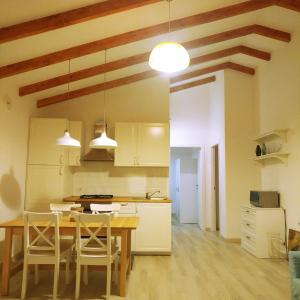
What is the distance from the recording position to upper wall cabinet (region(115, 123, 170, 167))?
17.2ft

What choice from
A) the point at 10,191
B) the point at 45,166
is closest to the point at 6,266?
the point at 10,191

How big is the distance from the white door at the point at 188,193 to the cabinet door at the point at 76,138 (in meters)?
3.70

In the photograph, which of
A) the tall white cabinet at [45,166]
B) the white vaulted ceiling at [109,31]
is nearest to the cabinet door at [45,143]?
the tall white cabinet at [45,166]

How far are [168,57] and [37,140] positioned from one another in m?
3.40

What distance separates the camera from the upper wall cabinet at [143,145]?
5230 mm

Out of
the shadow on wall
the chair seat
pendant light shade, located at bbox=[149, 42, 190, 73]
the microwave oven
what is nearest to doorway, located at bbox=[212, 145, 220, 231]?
the microwave oven

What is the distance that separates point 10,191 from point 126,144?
6.72 ft

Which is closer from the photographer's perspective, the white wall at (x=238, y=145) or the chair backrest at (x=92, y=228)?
the chair backrest at (x=92, y=228)

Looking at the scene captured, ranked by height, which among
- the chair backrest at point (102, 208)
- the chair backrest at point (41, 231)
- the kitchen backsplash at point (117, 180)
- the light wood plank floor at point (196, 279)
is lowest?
the light wood plank floor at point (196, 279)

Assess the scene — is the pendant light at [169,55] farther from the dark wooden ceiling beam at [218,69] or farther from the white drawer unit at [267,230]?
the dark wooden ceiling beam at [218,69]

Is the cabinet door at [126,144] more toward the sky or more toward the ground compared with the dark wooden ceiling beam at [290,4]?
→ more toward the ground

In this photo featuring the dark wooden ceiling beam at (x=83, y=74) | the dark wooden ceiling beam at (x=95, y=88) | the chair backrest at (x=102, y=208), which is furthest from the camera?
the dark wooden ceiling beam at (x=95, y=88)

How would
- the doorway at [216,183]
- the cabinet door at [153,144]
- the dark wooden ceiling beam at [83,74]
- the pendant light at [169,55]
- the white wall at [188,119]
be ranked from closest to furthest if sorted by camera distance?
the pendant light at [169,55] < the dark wooden ceiling beam at [83,74] < the cabinet door at [153,144] < the doorway at [216,183] < the white wall at [188,119]

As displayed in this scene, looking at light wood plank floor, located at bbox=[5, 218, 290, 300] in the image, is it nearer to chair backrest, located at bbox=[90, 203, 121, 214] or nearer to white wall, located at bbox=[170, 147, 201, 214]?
chair backrest, located at bbox=[90, 203, 121, 214]
